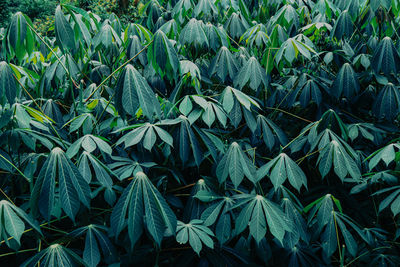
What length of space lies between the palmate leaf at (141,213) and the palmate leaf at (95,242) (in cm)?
22

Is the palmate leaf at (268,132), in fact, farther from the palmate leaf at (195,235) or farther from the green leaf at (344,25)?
the green leaf at (344,25)

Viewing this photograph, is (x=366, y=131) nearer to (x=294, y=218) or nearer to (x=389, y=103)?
(x=389, y=103)

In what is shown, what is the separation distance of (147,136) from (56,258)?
57 centimetres

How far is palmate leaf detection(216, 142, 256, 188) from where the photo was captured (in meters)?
1.54

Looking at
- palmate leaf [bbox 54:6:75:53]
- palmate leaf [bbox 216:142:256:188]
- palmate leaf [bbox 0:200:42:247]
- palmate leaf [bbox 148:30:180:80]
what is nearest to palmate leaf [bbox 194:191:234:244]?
palmate leaf [bbox 216:142:256:188]

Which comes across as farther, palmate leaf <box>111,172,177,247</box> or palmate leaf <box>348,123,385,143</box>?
palmate leaf <box>348,123,385,143</box>

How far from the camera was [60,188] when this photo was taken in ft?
4.11

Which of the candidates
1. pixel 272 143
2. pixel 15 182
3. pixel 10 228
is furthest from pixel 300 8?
pixel 10 228

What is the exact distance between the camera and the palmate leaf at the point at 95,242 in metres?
1.44

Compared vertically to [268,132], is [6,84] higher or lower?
higher

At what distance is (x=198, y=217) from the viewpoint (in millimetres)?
1671

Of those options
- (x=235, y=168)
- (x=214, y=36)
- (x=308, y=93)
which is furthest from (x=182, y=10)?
(x=235, y=168)

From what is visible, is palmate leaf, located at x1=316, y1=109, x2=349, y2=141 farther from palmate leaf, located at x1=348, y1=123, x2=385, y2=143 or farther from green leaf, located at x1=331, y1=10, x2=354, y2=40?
green leaf, located at x1=331, y1=10, x2=354, y2=40

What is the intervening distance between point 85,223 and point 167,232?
0.35m
